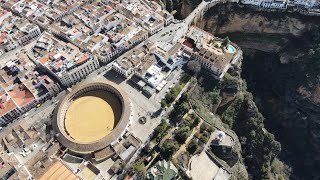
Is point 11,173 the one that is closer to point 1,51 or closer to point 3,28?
point 1,51

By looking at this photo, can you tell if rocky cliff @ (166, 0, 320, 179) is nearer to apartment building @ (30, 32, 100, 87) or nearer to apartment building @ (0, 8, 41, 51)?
apartment building @ (30, 32, 100, 87)

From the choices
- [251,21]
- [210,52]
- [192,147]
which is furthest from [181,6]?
[192,147]

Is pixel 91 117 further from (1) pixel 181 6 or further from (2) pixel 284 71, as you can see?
A: (2) pixel 284 71

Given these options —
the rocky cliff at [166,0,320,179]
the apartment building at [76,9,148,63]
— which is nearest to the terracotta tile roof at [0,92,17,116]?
the apartment building at [76,9,148,63]

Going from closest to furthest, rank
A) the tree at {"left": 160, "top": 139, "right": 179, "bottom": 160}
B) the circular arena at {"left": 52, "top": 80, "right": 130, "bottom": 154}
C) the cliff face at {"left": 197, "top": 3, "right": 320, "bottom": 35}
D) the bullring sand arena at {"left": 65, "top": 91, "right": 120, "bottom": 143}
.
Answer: the tree at {"left": 160, "top": 139, "right": 179, "bottom": 160} < the circular arena at {"left": 52, "top": 80, "right": 130, "bottom": 154} < the bullring sand arena at {"left": 65, "top": 91, "right": 120, "bottom": 143} < the cliff face at {"left": 197, "top": 3, "right": 320, "bottom": 35}

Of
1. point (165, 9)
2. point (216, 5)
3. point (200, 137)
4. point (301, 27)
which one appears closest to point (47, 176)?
point (200, 137)

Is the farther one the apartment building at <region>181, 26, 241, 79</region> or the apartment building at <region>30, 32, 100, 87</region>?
the apartment building at <region>181, 26, 241, 79</region>

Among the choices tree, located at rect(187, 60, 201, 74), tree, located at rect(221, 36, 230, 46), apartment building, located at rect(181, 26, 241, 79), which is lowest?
tree, located at rect(187, 60, 201, 74)
